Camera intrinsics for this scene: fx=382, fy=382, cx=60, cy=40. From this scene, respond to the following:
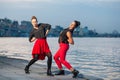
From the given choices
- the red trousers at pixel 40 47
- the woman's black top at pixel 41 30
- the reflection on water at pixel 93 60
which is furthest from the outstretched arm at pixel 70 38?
the reflection on water at pixel 93 60

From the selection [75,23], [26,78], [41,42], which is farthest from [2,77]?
[75,23]

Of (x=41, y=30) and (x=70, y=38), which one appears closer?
(x=70, y=38)

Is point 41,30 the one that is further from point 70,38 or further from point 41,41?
point 70,38

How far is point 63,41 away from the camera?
43.5ft

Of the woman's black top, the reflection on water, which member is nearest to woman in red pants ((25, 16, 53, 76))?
the woman's black top

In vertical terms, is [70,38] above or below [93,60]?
above

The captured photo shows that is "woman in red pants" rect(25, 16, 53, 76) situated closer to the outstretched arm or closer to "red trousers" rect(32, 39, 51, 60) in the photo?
"red trousers" rect(32, 39, 51, 60)

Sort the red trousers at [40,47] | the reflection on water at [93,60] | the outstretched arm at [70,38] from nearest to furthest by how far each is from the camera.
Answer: the outstretched arm at [70,38], the red trousers at [40,47], the reflection on water at [93,60]

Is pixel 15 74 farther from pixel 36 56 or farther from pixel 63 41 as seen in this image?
pixel 63 41

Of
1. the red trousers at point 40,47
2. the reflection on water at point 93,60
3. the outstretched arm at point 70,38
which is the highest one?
the outstretched arm at point 70,38

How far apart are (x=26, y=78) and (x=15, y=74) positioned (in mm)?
1042

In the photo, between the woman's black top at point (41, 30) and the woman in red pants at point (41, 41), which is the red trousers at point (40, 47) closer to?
the woman in red pants at point (41, 41)

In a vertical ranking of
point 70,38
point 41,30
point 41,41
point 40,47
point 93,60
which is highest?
point 41,30

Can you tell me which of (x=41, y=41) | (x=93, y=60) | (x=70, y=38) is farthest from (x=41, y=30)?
(x=93, y=60)
